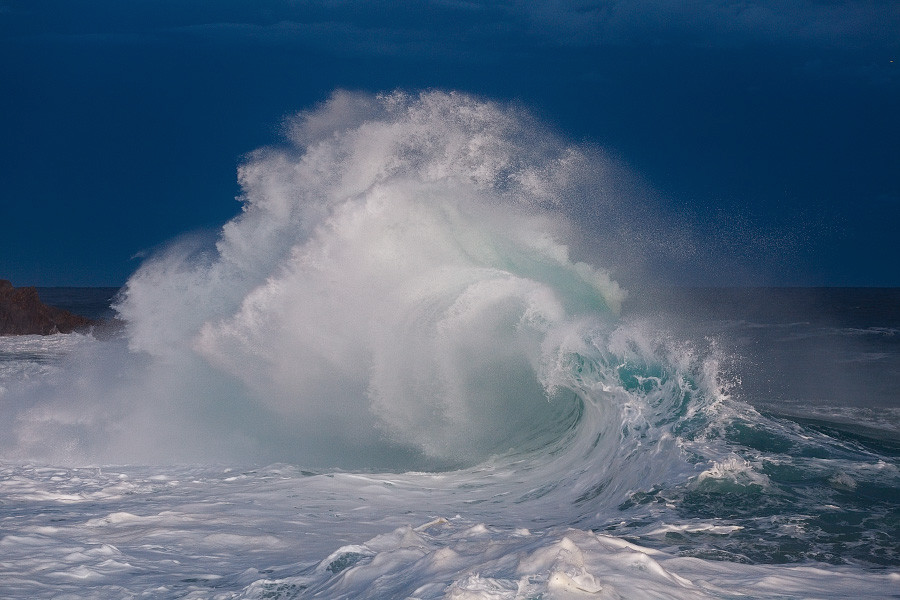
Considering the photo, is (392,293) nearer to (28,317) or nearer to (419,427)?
(419,427)

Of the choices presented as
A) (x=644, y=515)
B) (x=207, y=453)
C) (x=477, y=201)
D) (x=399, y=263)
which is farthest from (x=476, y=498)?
(x=477, y=201)

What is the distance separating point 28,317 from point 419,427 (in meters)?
29.4

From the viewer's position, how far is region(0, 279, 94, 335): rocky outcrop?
32.1m

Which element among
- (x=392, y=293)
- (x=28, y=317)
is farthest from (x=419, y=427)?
(x=28, y=317)

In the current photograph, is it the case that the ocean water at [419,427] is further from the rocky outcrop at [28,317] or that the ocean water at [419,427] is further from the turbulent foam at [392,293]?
the rocky outcrop at [28,317]

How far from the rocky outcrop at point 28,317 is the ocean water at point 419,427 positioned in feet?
56.6

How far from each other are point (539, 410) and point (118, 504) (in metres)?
5.85

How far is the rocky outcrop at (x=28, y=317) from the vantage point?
32.1 m

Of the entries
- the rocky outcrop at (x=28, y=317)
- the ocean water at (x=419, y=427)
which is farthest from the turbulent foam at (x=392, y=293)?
the rocky outcrop at (x=28, y=317)

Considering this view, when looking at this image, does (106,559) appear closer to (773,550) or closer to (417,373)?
(773,550)

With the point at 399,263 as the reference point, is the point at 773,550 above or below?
below

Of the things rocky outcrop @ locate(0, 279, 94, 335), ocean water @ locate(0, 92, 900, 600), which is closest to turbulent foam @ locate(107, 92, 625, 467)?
ocean water @ locate(0, 92, 900, 600)

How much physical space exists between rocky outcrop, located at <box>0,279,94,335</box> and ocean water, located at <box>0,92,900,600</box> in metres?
17.3

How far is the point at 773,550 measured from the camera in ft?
16.3
